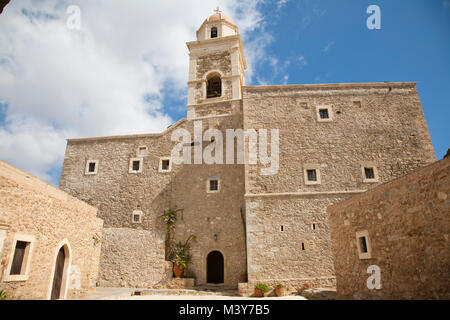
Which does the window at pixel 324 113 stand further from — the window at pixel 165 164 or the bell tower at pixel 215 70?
the window at pixel 165 164

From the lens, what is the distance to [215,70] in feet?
61.4

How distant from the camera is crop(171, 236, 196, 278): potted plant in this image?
14.4 metres

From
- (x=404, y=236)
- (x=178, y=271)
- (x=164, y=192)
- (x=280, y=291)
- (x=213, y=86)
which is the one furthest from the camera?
(x=213, y=86)

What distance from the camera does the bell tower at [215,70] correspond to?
1761 centimetres

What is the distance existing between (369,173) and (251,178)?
5.69 metres

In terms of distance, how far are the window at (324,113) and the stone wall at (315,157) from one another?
0.16 metres

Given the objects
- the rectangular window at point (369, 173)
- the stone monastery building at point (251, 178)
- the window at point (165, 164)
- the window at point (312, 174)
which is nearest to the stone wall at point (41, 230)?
the stone monastery building at point (251, 178)

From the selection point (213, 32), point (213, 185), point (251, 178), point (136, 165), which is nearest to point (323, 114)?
point (251, 178)

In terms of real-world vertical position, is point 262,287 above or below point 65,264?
below

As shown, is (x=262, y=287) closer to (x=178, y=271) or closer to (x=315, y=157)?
(x=178, y=271)

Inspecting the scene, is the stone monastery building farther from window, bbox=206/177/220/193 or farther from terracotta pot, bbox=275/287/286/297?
terracotta pot, bbox=275/287/286/297

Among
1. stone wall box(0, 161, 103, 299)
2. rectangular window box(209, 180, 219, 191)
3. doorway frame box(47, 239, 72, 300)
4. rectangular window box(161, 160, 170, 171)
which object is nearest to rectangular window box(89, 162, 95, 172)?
rectangular window box(161, 160, 170, 171)
